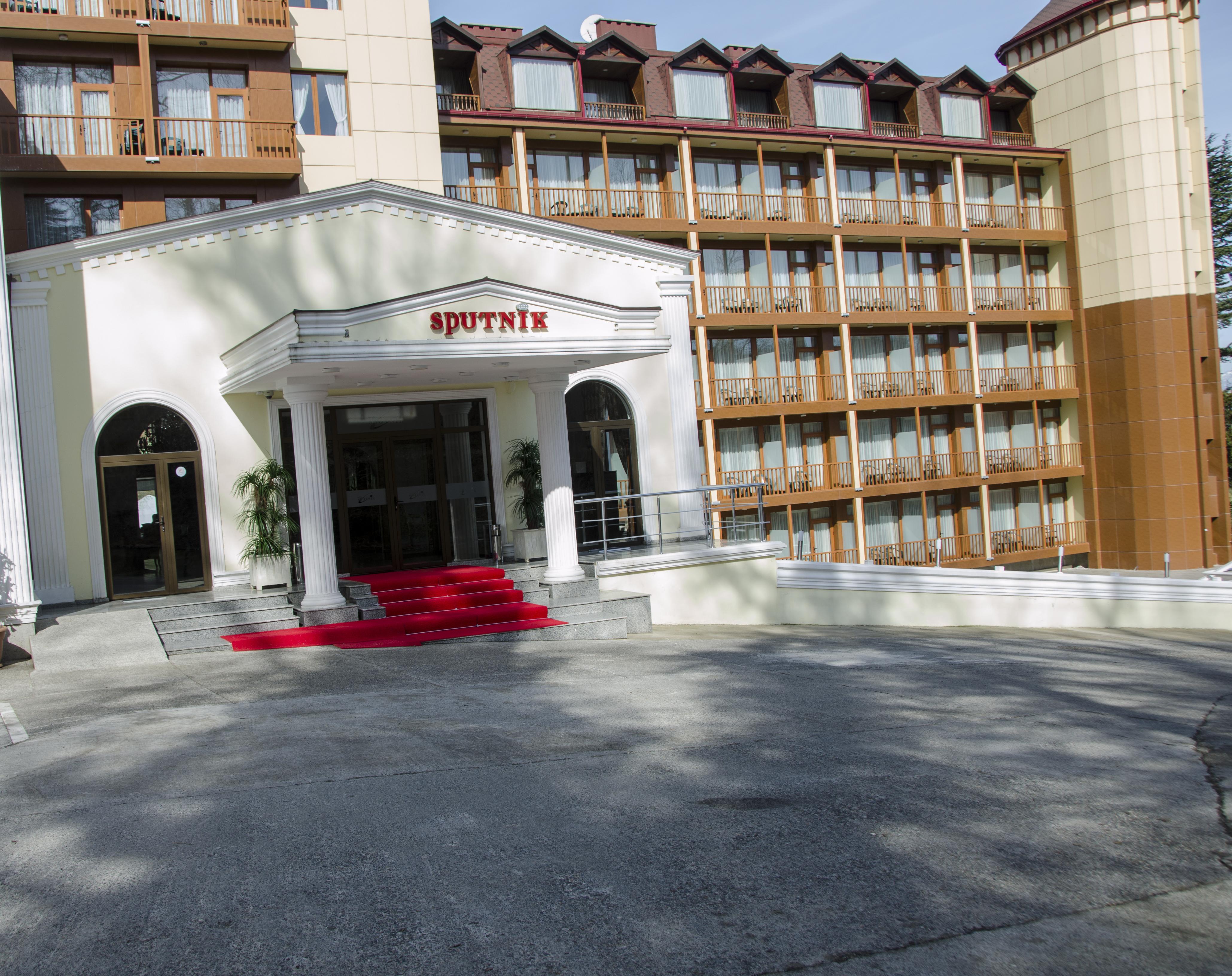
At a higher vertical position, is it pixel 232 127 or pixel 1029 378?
pixel 232 127

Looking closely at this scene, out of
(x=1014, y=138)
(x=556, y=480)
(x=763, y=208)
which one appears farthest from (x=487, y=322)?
(x=1014, y=138)

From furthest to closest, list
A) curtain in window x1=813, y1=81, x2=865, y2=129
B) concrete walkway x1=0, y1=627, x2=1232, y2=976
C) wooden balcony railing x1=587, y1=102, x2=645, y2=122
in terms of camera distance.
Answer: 1. curtain in window x1=813, y1=81, x2=865, y2=129
2. wooden balcony railing x1=587, y1=102, x2=645, y2=122
3. concrete walkway x1=0, y1=627, x2=1232, y2=976

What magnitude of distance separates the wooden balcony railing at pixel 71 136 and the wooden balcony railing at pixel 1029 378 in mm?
27631

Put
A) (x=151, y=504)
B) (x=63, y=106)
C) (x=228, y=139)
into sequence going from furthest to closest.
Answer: (x=228, y=139) < (x=63, y=106) < (x=151, y=504)

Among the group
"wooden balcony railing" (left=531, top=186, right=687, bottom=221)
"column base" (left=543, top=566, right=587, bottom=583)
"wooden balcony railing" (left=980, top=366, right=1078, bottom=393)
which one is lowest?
"column base" (left=543, top=566, right=587, bottom=583)

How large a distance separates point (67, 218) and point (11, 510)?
11780mm

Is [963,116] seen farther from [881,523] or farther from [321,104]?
[321,104]

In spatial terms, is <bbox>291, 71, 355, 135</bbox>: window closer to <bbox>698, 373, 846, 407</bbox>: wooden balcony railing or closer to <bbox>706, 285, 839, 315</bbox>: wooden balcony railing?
<bbox>706, 285, 839, 315</bbox>: wooden balcony railing

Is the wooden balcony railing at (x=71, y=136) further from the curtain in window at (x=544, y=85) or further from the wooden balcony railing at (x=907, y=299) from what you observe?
the wooden balcony railing at (x=907, y=299)

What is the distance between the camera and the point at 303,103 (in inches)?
923

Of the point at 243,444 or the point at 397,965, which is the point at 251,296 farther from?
the point at 397,965

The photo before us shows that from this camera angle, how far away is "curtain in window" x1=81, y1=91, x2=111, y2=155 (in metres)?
21.3

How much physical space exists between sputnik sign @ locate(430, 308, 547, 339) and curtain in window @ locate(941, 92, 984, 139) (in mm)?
25417

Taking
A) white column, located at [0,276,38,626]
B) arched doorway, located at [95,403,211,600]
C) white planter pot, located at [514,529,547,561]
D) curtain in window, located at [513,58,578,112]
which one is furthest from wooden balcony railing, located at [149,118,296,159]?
white planter pot, located at [514,529,547,561]
